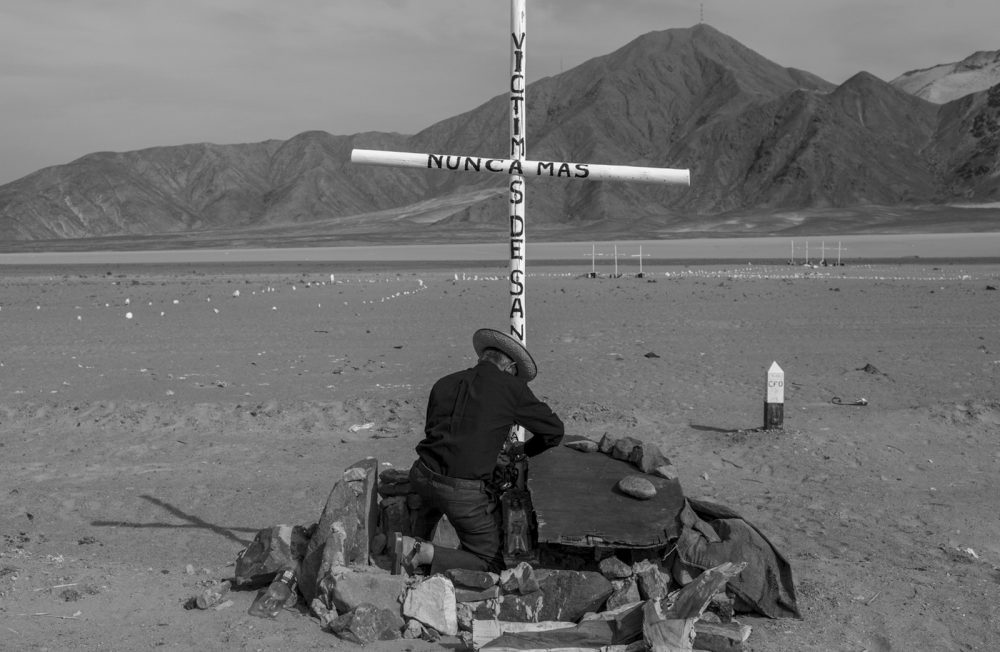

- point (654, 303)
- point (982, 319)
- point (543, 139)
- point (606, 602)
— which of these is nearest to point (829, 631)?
point (606, 602)

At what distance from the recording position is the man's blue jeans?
6.17 meters

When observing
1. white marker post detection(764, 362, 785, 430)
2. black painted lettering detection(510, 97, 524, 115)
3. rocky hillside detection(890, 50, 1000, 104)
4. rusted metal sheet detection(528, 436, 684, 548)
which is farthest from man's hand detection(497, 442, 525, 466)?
rocky hillside detection(890, 50, 1000, 104)

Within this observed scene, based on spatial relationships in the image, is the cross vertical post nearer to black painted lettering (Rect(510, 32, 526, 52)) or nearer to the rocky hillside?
black painted lettering (Rect(510, 32, 526, 52))

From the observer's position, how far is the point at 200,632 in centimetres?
584

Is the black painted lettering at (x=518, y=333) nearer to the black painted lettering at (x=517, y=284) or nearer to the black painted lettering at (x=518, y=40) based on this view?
the black painted lettering at (x=517, y=284)

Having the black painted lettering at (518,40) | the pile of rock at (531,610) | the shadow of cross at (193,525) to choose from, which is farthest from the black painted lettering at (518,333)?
the shadow of cross at (193,525)

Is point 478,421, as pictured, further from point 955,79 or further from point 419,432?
point 955,79

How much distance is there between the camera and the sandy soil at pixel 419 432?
20.5ft

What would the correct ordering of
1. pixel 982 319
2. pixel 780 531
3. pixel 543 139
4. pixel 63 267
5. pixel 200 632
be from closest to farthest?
pixel 200 632 → pixel 780 531 → pixel 982 319 → pixel 63 267 → pixel 543 139

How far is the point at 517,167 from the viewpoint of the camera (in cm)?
674

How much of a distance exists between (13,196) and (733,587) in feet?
620

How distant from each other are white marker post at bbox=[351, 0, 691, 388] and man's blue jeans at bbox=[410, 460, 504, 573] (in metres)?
1.04

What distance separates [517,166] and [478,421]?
165 centimetres

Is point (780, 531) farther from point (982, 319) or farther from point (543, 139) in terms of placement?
point (543, 139)
